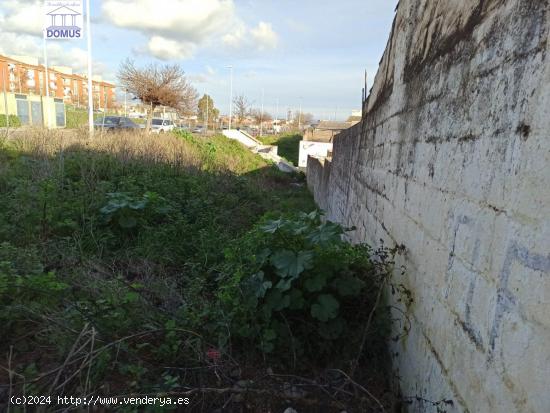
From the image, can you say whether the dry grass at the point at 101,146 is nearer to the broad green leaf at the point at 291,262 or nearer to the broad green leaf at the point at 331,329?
the broad green leaf at the point at 291,262

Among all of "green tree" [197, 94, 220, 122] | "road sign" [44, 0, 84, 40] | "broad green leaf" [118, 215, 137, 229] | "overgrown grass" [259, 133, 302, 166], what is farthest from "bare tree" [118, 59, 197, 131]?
"green tree" [197, 94, 220, 122]

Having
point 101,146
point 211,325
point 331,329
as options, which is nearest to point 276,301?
point 331,329

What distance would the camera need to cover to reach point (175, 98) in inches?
660

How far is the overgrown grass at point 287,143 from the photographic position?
1499 inches

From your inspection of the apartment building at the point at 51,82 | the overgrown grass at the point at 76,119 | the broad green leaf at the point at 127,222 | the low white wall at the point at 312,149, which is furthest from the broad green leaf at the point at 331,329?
the apartment building at the point at 51,82

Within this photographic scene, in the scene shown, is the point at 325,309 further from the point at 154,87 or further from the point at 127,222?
the point at 154,87

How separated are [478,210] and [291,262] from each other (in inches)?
42.9

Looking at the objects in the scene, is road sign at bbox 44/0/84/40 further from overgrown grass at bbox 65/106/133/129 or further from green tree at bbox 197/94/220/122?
green tree at bbox 197/94/220/122

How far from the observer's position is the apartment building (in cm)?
3979

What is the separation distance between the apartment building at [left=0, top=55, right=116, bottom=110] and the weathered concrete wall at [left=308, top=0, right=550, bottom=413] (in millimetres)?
33679

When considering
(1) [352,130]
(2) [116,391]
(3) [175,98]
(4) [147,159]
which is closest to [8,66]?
(3) [175,98]

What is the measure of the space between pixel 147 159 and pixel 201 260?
4.94m

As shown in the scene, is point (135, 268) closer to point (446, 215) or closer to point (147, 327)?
point (147, 327)

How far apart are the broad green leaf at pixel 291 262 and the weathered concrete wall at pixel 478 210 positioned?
58 centimetres
